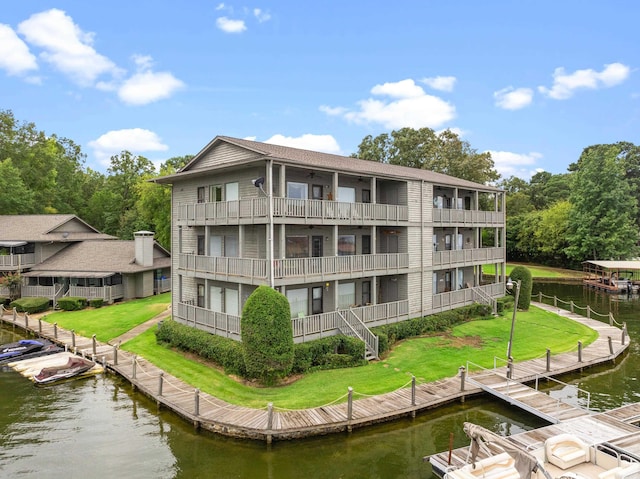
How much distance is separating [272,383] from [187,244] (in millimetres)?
12849

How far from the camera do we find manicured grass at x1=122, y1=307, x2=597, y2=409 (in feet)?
54.4

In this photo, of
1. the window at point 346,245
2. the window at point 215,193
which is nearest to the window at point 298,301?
the window at point 346,245

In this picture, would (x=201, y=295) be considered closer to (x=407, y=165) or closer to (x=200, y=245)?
(x=200, y=245)

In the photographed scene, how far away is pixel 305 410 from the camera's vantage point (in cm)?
1510

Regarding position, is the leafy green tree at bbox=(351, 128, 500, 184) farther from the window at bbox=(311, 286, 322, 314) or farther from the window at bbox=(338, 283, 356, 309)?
the window at bbox=(311, 286, 322, 314)

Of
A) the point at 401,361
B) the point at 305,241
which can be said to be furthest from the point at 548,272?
the point at 305,241

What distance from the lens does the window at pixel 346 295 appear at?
24.1 m

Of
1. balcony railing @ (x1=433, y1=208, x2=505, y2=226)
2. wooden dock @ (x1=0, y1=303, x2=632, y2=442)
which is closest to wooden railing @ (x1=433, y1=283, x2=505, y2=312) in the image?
balcony railing @ (x1=433, y1=208, x2=505, y2=226)

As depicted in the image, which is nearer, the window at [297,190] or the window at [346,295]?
the window at [297,190]

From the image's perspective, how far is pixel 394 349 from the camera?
72.3 feet

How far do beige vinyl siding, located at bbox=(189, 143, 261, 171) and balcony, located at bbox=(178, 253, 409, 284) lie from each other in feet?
18.3

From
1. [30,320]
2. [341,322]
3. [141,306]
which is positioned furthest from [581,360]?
[30,320]

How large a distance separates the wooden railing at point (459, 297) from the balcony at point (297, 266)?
13.5ft

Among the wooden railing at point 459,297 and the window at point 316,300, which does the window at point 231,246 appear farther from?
the wooden railing at point 459,297
